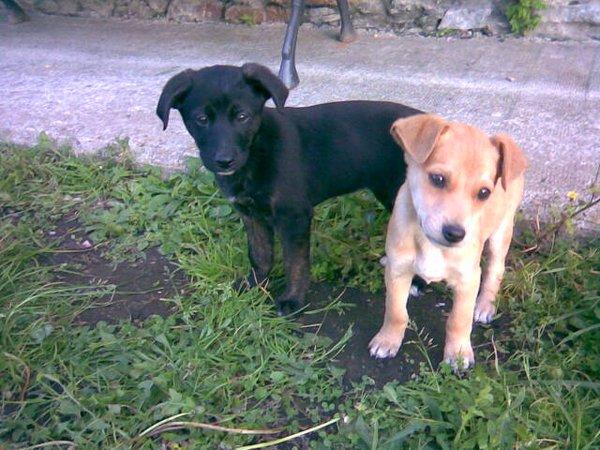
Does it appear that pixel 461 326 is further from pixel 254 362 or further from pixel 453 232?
pixel 254 362

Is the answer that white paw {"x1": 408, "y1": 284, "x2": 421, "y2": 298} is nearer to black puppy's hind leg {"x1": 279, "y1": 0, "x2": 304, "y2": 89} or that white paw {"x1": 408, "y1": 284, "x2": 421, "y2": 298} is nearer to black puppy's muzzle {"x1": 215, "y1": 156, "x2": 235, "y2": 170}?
black puppy's muzzle {"x1": 215, "y1": 156, "x2": 235, "y2": 170}

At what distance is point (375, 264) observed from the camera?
3.44 meters

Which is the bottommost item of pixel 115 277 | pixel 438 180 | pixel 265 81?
pixel 115 277

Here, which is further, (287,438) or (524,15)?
(524,15)

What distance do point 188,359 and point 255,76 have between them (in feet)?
4.44

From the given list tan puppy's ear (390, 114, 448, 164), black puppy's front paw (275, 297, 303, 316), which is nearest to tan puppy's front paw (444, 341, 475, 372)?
black puppy's front paw (275, 297, 303, 316)

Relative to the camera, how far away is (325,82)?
16.7 feet

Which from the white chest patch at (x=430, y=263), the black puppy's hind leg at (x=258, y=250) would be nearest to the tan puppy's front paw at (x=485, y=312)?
the white chest patch at (x=430, y=263)

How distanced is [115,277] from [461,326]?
6.45 feet

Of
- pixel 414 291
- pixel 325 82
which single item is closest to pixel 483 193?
pixel 414 291

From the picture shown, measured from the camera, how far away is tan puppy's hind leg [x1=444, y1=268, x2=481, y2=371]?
266 centimetres

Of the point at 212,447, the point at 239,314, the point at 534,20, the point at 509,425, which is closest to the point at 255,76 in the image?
the point at 239,314

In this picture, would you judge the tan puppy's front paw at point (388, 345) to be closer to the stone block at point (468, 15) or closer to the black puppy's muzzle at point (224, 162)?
the black puppy's muzzle at point (224, 162)

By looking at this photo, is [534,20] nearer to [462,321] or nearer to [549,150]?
[549,150]
